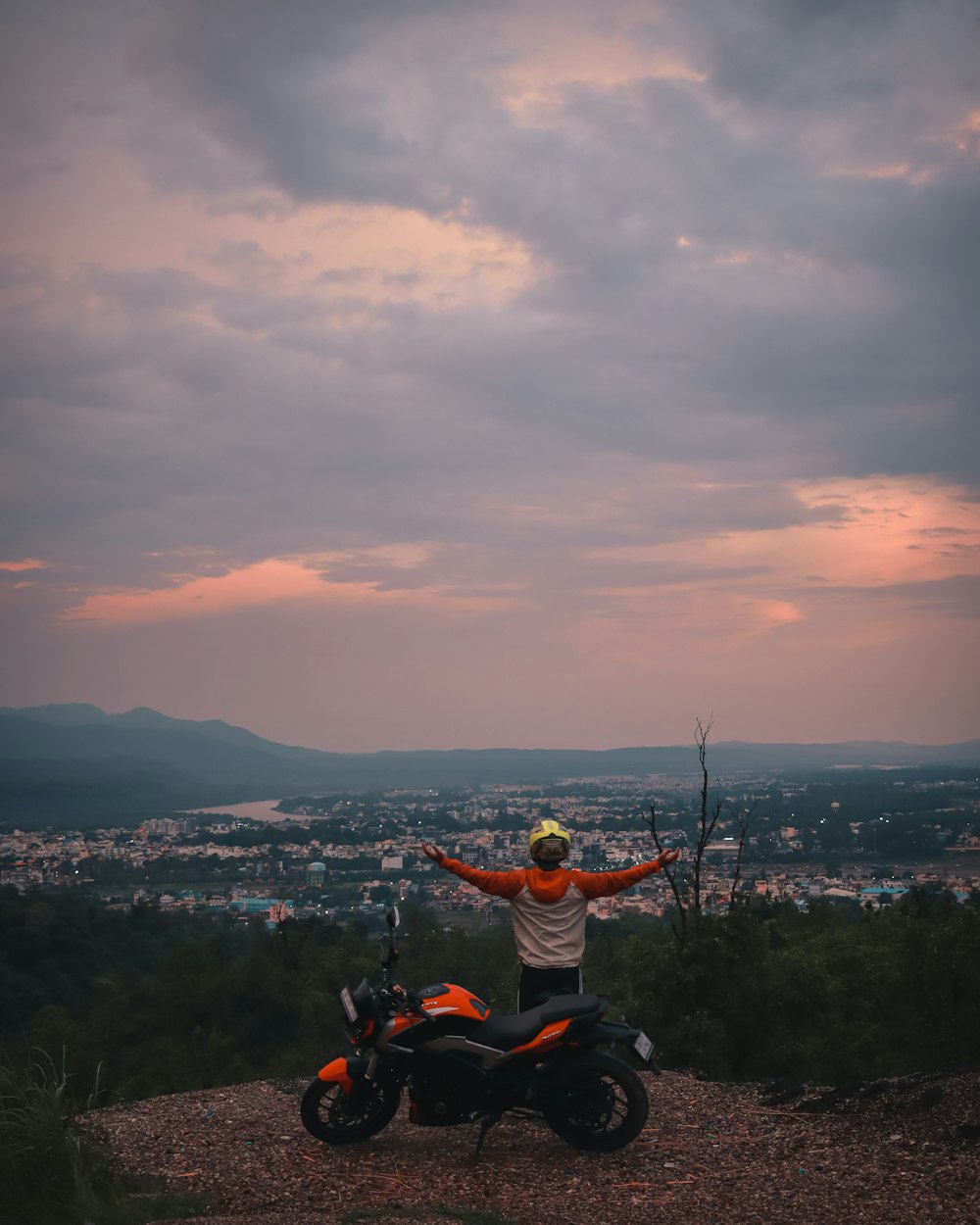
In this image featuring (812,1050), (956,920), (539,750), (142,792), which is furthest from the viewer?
(539,750)

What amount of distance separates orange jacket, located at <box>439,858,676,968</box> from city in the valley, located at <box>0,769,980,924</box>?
1.95 meters

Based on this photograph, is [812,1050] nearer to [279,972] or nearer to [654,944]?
[654,944]

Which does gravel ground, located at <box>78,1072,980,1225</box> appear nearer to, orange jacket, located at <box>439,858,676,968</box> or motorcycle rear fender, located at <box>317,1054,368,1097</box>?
motorcycle rear fender, located at <box>317,1054,368,1097</box>

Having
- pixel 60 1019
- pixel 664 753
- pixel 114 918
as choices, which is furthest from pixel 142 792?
pixel 60 1019

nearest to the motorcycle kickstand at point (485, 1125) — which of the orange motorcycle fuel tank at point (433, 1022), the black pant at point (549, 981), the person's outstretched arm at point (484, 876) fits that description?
the orange motorcycle fuel tank at point (433, 1022)

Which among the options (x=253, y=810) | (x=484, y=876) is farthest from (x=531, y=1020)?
(x=253, y=810)

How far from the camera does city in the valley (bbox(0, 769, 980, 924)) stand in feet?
79.7

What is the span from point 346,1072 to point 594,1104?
1636 millimetres

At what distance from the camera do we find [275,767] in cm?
15738

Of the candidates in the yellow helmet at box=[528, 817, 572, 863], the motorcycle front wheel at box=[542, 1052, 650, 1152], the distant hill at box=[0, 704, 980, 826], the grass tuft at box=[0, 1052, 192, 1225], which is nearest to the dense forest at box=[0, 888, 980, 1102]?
the grass tuft at box=[0, 1052, 192, 1225]

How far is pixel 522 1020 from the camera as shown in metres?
6.96

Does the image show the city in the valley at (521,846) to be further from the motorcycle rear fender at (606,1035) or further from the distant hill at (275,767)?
the distant hill at (275,767)

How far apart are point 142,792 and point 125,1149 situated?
100325 mm

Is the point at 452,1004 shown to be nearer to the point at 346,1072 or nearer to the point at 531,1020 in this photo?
the point at 531,1020
